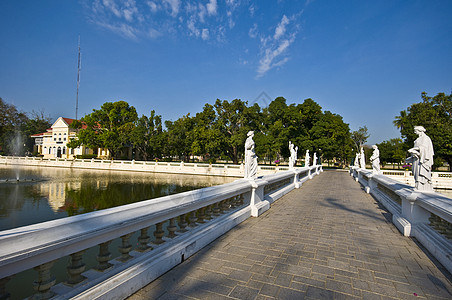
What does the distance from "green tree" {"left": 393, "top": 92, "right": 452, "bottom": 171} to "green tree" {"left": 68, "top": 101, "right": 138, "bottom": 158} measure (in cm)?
4457

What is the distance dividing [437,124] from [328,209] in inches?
1436

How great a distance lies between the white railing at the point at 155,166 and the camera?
99.0 ft

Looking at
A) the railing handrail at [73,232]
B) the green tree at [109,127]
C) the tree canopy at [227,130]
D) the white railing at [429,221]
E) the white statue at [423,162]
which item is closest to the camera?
the railing handrail at [73,232]

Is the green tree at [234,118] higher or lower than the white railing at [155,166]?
higher

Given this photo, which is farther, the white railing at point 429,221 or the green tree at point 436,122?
the green tree at point 436,122

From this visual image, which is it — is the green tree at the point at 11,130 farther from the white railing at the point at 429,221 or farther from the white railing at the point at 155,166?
the white railing at the point at 429,221

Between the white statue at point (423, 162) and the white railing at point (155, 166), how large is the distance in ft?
74.1

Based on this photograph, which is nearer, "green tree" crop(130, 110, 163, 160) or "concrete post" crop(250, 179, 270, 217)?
"concrete post" crop(250, 179, 270, 217)

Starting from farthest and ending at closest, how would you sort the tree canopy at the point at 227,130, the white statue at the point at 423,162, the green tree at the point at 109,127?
the green tree at the point at 109,127
the tree canopy at the point at 227,130
the white statue at the point at 423,162

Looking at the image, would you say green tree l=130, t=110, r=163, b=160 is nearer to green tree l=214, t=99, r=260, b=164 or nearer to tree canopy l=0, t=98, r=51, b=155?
green tree l=214, t=99, r=260, b=164

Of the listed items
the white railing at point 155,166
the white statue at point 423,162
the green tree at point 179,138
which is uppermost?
the green tree at point 179,138

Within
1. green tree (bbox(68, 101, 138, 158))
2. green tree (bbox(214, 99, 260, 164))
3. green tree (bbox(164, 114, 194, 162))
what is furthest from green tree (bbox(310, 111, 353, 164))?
green tree (bbox(68, 101, 138, 158))

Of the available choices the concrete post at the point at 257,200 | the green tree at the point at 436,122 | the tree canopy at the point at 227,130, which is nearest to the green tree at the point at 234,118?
the tree canopy at the point at 227,130

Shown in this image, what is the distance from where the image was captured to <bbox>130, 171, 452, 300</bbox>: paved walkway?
116 inches
